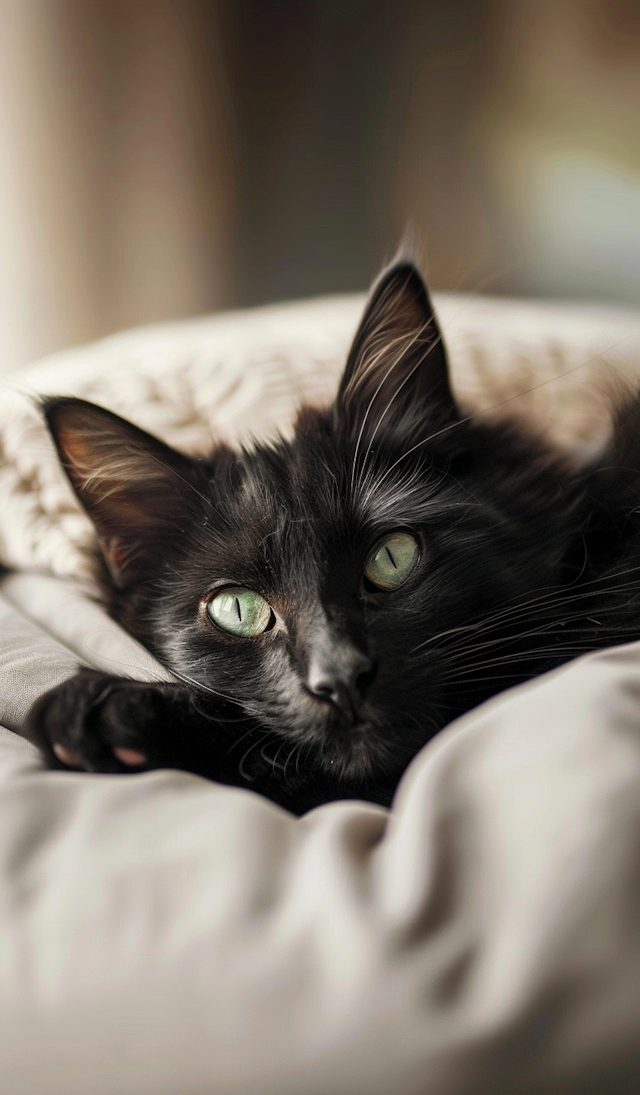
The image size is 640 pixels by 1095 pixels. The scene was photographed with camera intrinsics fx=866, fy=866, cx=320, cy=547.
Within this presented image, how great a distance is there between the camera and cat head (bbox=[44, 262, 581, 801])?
2.79 ft

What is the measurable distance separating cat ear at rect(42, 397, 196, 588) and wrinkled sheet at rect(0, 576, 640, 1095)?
486mm

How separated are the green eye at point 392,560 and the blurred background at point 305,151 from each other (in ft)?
7.95

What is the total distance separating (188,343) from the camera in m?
1.76

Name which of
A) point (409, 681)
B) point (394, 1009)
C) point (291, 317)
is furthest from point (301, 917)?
point (291, 317)

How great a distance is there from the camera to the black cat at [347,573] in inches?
32.6

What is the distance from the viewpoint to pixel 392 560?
94 cm

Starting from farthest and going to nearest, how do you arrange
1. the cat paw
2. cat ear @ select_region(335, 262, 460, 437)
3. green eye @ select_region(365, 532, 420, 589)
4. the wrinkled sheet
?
cat ear @ select_region(335, 262, 460, 437), green eye @ select_region(365, 532, 420, 589), the cat paw, the wrinkled sheet

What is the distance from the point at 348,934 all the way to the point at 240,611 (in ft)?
1.54

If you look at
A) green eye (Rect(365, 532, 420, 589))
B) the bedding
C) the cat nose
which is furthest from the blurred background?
the bedding

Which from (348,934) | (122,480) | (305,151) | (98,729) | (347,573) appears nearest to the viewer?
(348,934)

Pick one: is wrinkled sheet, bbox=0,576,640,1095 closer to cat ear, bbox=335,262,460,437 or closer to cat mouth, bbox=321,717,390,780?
Result: cat mouth, bbox=321,717,390,780

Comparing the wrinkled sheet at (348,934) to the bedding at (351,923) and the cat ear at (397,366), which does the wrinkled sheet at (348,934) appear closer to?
the bedding at (351,923)

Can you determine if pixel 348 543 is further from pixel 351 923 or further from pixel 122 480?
pixel 351 923

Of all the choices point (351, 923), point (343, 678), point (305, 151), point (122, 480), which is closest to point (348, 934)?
point (351, 923)
